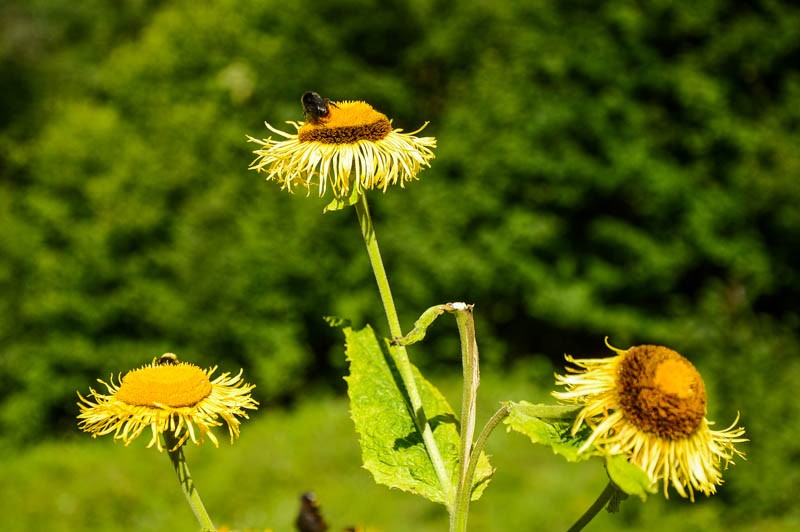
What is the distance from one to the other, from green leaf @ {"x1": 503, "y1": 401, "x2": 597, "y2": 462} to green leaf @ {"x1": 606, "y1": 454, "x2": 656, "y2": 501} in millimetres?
25

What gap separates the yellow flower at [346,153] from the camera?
1.09m

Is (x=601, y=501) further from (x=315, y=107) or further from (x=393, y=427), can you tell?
(x=315, y=107)

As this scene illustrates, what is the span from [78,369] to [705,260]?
662cm

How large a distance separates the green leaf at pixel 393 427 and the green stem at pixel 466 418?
121 millimetres

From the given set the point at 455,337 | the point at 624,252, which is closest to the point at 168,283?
the point at 455,337

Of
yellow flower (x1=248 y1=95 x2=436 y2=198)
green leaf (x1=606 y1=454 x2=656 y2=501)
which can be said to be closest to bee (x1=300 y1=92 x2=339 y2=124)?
yellow flower (x1=248 y1=95 x2=436 y2=198)

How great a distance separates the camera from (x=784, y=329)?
7.39 meters

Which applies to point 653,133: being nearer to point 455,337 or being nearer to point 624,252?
point 624,252

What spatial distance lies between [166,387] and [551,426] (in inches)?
18.3

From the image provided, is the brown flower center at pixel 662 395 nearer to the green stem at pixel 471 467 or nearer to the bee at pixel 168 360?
the green stem at pixel 471 467

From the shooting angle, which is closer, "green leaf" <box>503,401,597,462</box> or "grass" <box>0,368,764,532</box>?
"green leaf" <box>503,401,597,462</box>

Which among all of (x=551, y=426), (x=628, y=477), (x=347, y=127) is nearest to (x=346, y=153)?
(x=347, y=127)

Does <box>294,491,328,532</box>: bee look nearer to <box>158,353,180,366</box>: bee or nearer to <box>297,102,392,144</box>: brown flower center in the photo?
<box>158,353,180,366</box>: bee

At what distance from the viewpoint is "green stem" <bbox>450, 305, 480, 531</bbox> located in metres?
0.91
